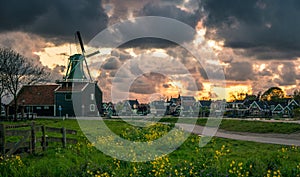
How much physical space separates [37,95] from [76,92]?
10359mm

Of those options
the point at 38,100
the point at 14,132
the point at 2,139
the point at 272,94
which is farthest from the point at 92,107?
the point at 272,94

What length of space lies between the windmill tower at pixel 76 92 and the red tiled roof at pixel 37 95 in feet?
8.25

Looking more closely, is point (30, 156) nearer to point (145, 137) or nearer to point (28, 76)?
point (145, 137)

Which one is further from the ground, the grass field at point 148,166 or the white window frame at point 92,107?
the white window frame at point 92,107

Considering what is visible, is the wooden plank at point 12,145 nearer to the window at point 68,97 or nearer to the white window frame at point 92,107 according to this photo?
the window at point 68,97

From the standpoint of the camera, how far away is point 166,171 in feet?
40.8

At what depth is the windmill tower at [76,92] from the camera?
76.9 m

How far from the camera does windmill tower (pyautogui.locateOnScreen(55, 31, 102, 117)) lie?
76.9m

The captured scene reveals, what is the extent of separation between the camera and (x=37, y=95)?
8131 cm

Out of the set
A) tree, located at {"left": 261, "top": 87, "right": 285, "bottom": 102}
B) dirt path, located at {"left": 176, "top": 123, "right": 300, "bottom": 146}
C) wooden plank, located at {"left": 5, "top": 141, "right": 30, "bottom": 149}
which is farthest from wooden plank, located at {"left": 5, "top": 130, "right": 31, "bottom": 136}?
tree, located at {"left": 261, "top": 87, "right": 285, "bottom": 102}

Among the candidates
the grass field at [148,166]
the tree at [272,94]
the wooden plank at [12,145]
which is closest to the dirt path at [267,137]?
the grass field at [148,166]

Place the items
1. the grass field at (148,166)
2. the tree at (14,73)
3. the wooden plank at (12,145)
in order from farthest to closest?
the tree at (14,73)
the wooden plank at (12,145)
the grass field at (148,166)

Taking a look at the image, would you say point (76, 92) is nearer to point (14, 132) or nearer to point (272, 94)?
point (14, 132)

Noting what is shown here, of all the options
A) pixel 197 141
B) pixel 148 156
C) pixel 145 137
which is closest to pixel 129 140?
pixel 145 137
